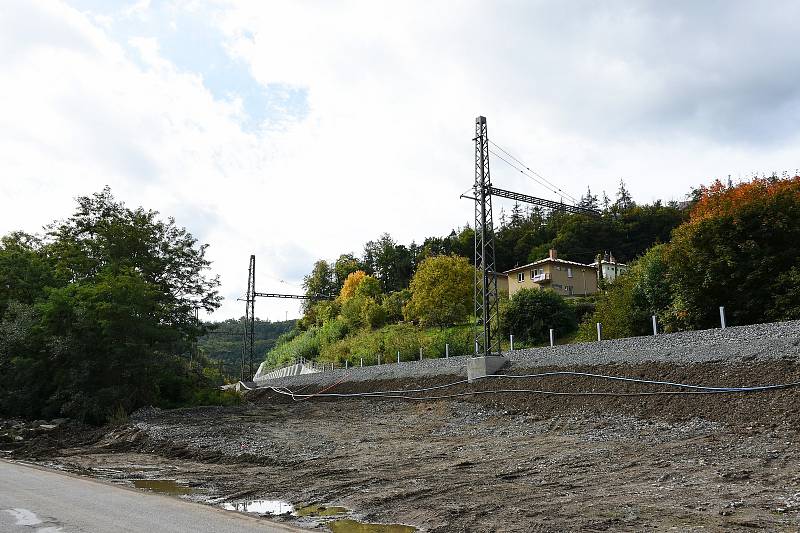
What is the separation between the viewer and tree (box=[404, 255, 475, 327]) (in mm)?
42656

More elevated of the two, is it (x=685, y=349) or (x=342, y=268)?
(x=342, y=268)

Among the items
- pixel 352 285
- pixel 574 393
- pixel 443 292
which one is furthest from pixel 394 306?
pixel 574 393

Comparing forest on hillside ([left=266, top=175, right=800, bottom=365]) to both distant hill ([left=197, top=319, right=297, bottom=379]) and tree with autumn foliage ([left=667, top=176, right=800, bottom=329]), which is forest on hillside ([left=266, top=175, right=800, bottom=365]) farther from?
distant hill ([left=197, top=319, right=297, bottom=379])

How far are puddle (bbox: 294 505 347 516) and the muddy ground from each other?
225 millimetres

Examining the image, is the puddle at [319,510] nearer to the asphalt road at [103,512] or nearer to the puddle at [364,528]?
the puddle at [364,528]

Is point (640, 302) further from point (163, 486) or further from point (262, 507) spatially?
point (262, 507)

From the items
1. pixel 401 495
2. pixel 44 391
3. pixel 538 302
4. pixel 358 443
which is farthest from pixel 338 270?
pixel 401 495

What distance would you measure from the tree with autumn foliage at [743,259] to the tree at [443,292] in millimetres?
21712

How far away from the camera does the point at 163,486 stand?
9336mm

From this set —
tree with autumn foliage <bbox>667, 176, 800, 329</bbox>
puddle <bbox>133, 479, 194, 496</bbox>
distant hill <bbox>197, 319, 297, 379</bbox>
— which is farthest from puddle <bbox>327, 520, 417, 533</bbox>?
distant hill <bbox>197, 319, 297, 379</bbox>

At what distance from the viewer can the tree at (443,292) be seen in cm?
4266

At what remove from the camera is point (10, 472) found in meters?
10.2

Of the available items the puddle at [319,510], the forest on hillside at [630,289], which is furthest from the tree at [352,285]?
the puddle at [319,510]

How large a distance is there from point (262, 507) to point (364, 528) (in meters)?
1.80
